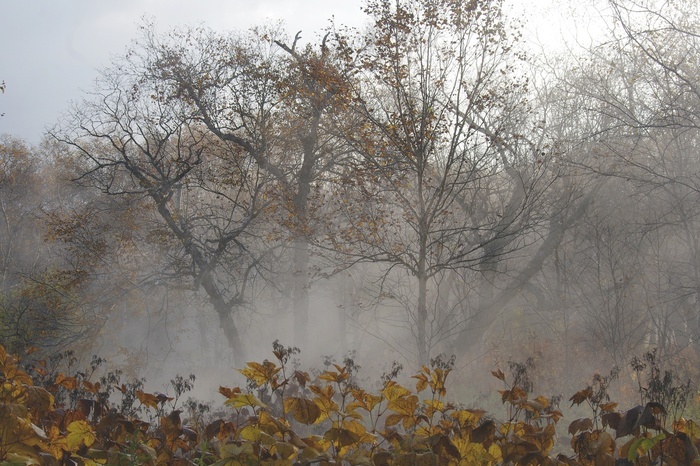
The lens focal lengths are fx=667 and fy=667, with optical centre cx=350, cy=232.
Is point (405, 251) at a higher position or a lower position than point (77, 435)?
higher

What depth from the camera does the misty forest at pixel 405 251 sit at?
2.60 metres

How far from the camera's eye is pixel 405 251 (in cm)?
923

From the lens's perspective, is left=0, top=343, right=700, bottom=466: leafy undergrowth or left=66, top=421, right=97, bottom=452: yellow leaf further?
left=66, top=421, right=97, bottom=452: yellow leaf

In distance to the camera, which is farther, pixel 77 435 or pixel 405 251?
pixel 405 251

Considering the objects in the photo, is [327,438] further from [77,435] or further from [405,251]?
[405,251]

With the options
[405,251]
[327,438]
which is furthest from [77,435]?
[405,251]

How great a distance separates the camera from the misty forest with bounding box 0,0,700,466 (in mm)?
2604

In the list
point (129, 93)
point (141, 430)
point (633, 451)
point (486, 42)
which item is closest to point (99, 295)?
point (129, 93)

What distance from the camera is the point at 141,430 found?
284 centimetres

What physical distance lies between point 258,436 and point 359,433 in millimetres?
386

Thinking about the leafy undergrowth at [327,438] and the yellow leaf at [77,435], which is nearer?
the leafy undergrowth at [327,438]

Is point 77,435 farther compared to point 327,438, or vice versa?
point 77,435

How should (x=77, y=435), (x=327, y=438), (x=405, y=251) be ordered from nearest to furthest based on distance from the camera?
1. (x=327, y=438)
2. (x=77, y=435)
3. (x=405, y=251)

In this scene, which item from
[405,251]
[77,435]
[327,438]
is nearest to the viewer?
[327,438]
